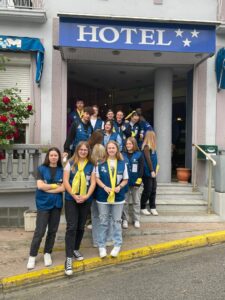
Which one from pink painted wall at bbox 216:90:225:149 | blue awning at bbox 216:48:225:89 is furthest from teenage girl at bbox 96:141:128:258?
blue awning at bbox 216:48:225:89

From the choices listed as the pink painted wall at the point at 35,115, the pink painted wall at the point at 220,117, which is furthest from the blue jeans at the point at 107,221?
the pink painted wall at the point at 220,117

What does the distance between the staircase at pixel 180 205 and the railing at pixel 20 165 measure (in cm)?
254

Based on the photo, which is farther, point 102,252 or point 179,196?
point 179,196

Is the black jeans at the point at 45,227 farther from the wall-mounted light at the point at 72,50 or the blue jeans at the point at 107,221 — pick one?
the wall-mounted light at the point at 72,50

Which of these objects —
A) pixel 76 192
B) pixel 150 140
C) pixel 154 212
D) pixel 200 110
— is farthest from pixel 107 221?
pixel 200 110

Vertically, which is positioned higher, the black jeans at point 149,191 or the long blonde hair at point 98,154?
the long blonde hair at point 98,154

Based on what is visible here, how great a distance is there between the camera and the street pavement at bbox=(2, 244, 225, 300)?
440 centimetres

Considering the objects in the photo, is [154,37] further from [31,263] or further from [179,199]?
[31,263]

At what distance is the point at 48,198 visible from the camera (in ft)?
16.8

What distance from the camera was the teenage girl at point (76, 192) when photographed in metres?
5.10

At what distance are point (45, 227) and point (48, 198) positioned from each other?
0.43 meters

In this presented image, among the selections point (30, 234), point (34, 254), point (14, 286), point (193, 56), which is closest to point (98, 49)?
point (193, 56)

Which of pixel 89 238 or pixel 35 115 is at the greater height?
pixel 35 115

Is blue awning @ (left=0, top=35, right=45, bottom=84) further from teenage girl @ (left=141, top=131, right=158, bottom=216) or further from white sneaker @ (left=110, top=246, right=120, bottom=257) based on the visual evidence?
white sneaker @ (left=110, top=246, right=120, bottom=257)
